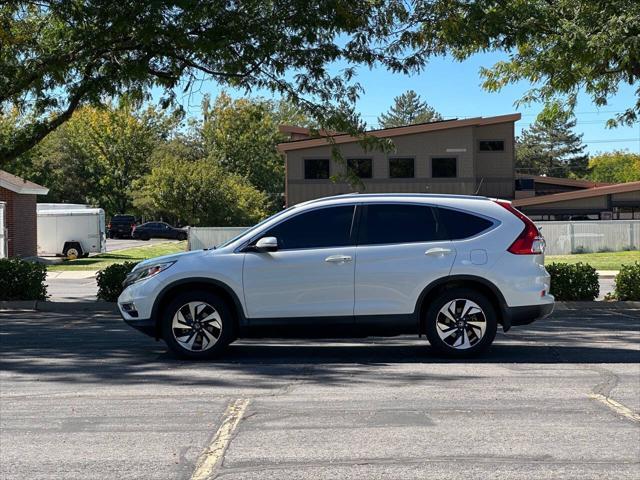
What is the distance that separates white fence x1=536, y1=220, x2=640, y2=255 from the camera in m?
36.2

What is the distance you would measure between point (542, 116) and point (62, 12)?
36.0 feet

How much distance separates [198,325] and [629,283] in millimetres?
9317

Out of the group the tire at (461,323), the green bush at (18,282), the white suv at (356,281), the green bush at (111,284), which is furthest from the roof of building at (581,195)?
the tire at (461,323)

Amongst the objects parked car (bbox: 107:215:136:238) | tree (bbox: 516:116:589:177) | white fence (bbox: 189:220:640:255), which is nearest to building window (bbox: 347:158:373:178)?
white fence (bbox: 189:220:640:255)

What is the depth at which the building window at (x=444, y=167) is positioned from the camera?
4069 cm

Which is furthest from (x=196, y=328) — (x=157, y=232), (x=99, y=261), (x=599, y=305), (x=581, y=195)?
(x=157, y=232)

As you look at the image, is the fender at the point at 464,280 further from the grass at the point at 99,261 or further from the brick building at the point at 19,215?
the brick building at the point at 19,215

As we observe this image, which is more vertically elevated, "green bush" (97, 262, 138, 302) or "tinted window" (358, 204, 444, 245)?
"tinted window" (358, 204, 444, 245)

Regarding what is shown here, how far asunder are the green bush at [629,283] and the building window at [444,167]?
26.1 meters

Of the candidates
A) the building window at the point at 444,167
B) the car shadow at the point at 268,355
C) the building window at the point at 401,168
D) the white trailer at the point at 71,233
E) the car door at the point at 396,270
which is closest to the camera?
the car shadow at the point at 268,355

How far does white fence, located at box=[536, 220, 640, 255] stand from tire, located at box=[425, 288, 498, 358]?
94.3 ft

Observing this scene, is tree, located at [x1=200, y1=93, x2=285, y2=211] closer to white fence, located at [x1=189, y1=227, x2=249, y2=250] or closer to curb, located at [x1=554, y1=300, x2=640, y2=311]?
white fence, located at [x1=189, y1=227, x2=249, y2=250]

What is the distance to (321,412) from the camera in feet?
21.3

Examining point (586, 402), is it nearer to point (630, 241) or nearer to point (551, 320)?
point (551, 320)
